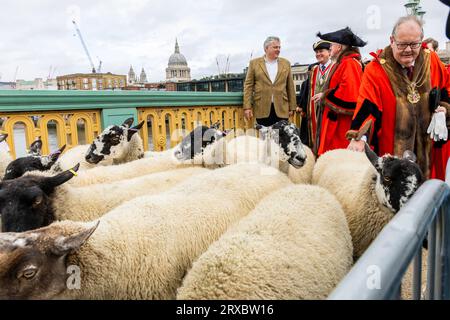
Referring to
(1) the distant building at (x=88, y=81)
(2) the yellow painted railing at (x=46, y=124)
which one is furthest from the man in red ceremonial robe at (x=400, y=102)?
(1) the distant building at (x=88, y=81)

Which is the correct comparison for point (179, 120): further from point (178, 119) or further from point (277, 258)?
point (277, 258)

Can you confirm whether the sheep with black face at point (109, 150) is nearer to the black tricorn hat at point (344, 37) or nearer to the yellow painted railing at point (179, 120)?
the yellow painted railing at point (179, 120)

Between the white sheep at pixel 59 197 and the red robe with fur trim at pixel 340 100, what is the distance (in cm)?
228

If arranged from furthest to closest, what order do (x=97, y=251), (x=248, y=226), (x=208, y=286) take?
(x=248, y=226) → (x=97, y=251) → (x=208, y=286)

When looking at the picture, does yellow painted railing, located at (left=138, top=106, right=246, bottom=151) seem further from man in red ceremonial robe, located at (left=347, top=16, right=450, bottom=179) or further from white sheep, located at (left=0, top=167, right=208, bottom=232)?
man in red ceremonial robe, located at (left=347, top=16, right=450, bottom=179)

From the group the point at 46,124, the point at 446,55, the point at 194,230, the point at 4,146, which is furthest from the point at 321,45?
the point at 446,55

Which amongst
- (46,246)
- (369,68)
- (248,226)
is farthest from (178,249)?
(369,68)

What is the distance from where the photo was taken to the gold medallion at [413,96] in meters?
3.12

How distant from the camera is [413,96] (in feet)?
10.2

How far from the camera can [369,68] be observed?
329 cm

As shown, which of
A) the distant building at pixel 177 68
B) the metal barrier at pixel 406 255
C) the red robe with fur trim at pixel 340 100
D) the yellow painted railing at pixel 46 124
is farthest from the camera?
the distant building at pixel 177 68
